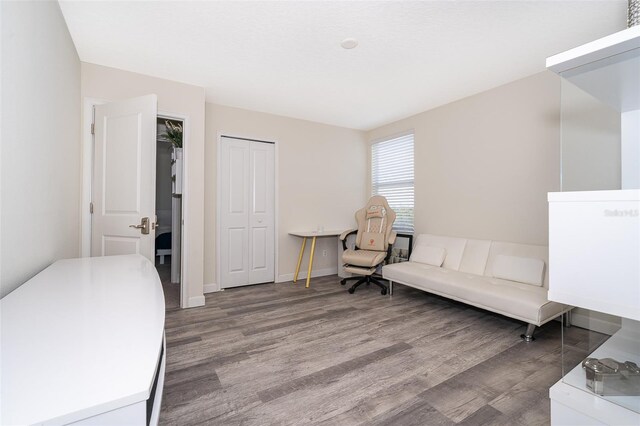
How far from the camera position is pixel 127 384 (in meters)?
0.51

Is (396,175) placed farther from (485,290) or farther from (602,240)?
(602,240)

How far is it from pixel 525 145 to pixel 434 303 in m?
2.03

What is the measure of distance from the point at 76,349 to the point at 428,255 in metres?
3.62

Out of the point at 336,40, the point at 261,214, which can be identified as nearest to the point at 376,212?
the point at 261,214

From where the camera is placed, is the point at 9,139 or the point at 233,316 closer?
the point at 9,139

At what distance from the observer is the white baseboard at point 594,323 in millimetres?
1053

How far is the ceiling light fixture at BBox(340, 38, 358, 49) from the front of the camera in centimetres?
235

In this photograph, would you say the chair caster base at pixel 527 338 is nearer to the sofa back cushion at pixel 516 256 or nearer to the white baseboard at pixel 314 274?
the sofa back cushion at pixel 516 256

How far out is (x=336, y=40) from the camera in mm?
2365

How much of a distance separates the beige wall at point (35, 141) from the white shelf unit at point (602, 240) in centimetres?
209

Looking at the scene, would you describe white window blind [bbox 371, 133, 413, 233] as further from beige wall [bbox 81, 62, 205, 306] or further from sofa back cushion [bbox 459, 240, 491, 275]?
beige wall [bbox 81, 62, 205, 306]

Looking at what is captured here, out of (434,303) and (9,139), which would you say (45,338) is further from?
(434,303)

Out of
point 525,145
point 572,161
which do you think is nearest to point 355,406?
point 572,161

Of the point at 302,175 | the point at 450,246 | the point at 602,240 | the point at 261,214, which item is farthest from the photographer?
the point at 302,175
